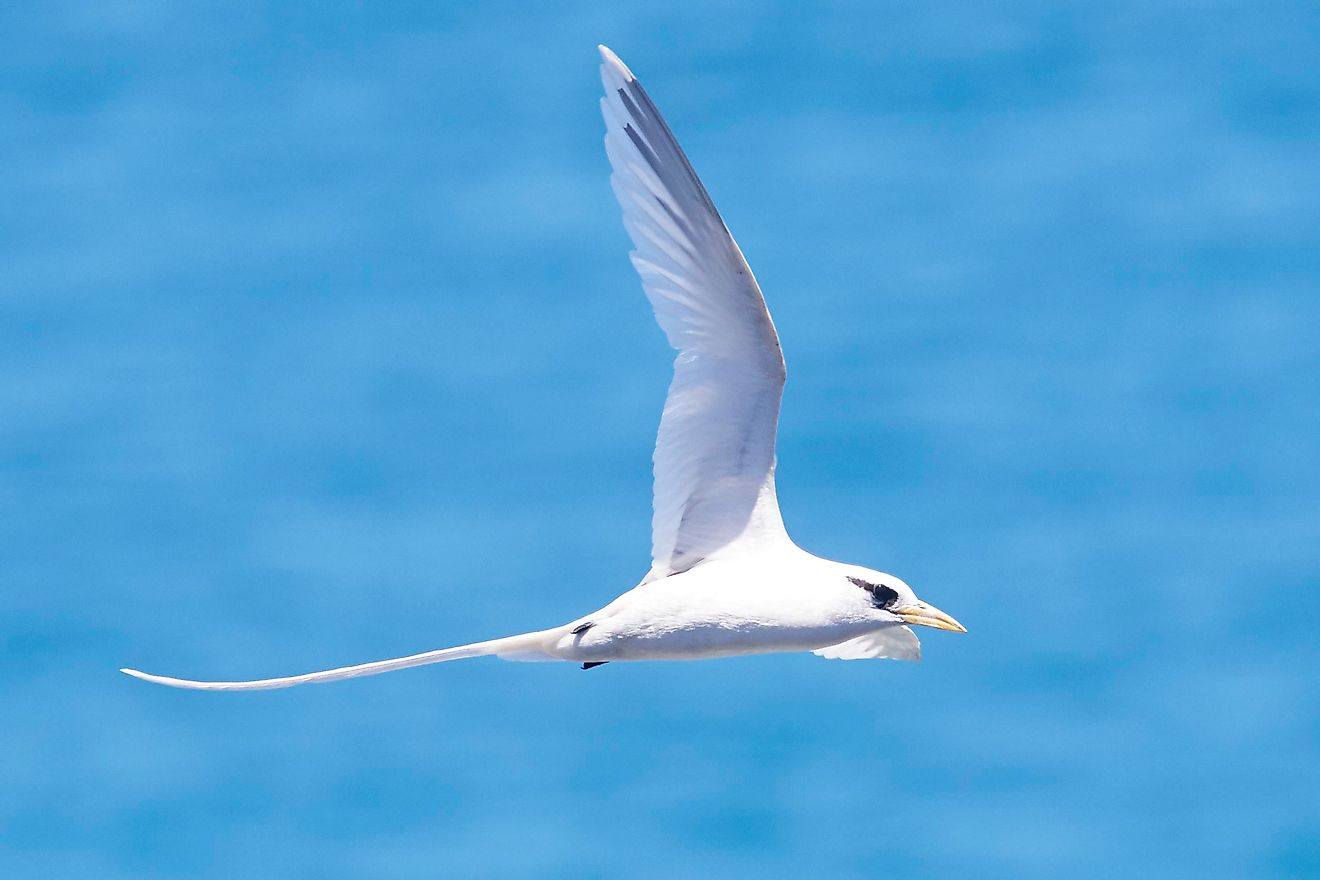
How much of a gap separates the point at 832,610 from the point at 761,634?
60cm

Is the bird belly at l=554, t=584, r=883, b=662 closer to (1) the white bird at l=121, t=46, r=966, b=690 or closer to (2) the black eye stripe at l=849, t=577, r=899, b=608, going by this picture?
(1) the white bird at l=121, t=46, r=966, b=690

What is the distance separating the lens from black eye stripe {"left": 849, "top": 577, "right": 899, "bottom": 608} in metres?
18.5

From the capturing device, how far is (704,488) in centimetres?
1911

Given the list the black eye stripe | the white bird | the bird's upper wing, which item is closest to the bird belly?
the white bird

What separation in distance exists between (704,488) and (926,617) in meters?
2.09

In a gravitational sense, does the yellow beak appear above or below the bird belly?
above

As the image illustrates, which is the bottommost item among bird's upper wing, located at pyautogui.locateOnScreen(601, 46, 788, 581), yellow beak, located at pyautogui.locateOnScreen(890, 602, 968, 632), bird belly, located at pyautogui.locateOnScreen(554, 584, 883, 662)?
bird belly, located at pyautogui.locateOnScreen(554, 584, 883, 662)

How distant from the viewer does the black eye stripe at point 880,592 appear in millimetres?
18516

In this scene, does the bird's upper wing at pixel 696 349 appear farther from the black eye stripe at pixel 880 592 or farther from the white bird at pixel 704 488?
the black eye stripe at pixel 880 592

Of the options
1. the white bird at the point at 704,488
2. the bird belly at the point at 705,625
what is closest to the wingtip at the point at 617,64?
the white bird at the point at 704,488

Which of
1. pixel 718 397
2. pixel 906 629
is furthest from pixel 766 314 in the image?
pixel 906 629

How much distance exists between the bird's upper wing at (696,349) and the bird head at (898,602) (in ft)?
2.96

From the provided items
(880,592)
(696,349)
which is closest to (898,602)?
(880,592)

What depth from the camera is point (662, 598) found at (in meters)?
18.3
